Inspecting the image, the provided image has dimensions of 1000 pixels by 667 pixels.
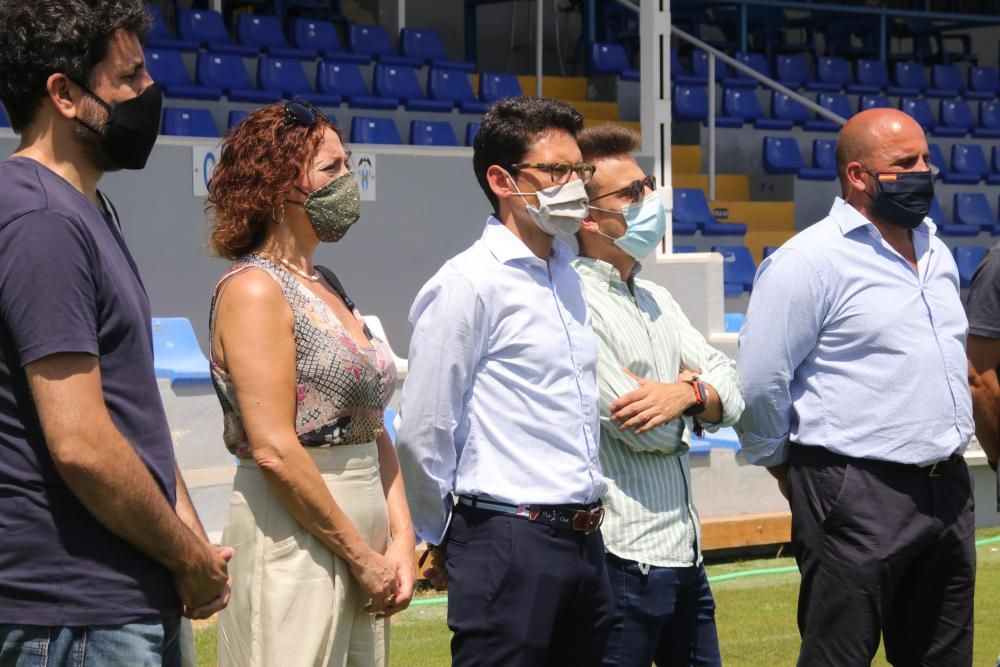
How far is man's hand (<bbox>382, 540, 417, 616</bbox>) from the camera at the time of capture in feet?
10.3

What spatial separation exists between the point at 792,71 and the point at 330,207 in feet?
45.4

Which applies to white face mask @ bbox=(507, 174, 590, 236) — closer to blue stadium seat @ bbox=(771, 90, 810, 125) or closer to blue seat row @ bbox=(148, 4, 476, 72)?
blue seat row @ bbox=(148, 4, 476, 72)

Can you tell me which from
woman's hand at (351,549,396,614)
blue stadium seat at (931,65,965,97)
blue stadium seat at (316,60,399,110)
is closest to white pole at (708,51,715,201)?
blue stadium seat at (316,60,399,110)

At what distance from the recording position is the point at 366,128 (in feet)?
39.4

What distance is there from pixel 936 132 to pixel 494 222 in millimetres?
13691

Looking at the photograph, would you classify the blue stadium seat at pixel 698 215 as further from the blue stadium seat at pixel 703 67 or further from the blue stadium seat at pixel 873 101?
the blue stadium seat at pixel 873 101

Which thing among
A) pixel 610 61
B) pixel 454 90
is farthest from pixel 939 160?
pixel 454 90

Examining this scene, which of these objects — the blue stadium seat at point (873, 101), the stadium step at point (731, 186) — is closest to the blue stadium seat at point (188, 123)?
the stadium step at point (731, 186)

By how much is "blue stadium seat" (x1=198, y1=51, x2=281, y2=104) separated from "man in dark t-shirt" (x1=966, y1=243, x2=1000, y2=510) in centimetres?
819

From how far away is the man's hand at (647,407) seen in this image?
348cm

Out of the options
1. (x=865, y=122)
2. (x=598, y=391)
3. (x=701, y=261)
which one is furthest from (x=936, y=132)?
(x=598, y=391)

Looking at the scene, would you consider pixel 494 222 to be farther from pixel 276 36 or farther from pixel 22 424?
pixel 276 36

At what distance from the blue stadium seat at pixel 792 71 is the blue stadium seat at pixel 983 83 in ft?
7.63

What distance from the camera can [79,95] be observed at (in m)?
2.43
